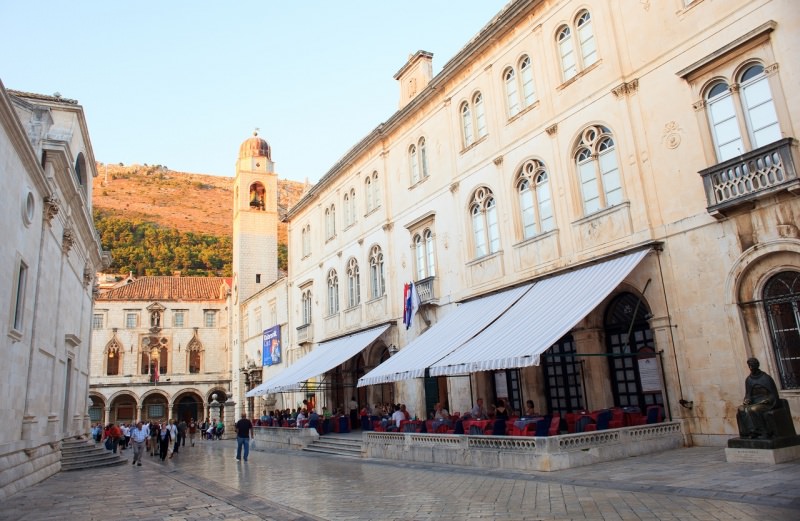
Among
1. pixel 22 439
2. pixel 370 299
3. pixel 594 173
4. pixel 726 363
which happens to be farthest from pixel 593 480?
pixel 370 299

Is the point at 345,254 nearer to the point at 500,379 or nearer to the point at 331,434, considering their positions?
the point at 331,434

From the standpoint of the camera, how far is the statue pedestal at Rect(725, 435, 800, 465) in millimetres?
8544

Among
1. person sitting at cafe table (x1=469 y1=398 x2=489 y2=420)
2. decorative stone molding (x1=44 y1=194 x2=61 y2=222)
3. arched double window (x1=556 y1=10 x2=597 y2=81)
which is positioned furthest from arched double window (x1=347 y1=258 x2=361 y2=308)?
arched double window (x1=556 y1=10 x2=597 y2=81)

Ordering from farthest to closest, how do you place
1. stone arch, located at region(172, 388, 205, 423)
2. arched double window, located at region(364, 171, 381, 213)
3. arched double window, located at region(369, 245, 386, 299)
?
stone arch, located at region(172, 388, 205, 423) → arched double window, located at region(364, 171, 381, 213) → arched double window, located at region(369, 245, 386, 299)

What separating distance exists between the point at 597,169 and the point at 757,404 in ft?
22.9

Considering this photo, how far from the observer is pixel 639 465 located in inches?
390

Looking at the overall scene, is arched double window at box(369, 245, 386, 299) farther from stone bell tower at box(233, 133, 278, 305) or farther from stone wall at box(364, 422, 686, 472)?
stone bell tower at box(233, 133, 278, 305)

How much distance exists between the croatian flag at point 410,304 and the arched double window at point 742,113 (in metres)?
10.6

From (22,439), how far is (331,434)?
10.4 m

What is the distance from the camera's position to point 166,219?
362 ft

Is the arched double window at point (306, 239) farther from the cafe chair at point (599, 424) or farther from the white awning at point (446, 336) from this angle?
Result: the cafe chair at point (599, 424)

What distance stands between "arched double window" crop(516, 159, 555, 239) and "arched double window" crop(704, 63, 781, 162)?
4466 mm

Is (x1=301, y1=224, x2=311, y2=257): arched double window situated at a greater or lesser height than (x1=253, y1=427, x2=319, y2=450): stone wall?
greater

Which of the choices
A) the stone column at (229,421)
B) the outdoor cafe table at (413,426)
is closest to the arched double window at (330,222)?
the stone column at (229,421)
